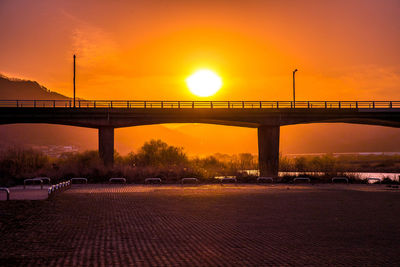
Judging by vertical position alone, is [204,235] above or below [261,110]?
below

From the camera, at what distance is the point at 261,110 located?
184ft

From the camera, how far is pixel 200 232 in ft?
44.8

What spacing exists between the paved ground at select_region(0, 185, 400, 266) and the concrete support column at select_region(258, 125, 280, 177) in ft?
107

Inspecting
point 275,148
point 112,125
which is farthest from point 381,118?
point 112,125

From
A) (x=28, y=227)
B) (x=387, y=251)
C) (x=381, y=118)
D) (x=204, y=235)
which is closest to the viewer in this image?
(x=387, y=251)

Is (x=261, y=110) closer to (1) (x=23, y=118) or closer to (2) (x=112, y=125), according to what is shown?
(2) (x=112, y=125)

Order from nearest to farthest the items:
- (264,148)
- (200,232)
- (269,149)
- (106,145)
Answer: (200,232)
(106,145)
(269,149)
(264,148)

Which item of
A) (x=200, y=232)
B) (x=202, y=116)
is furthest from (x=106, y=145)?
(x=200, y=232)

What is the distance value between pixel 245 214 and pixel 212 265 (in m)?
7.68

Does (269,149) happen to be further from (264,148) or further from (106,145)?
(106,145)

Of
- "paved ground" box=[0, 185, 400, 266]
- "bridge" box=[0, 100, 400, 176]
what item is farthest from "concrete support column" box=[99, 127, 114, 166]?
"paved ground" box=[0, 185, 400, 266]

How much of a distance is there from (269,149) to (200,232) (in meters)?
42.5

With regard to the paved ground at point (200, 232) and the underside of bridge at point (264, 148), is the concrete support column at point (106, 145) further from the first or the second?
the paved ground at point (200, 232)

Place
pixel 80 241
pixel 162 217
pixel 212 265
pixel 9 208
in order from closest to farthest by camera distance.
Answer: pixel 212 265 → pixel 80 241 → pixel 162 217 → pixel 9 208
